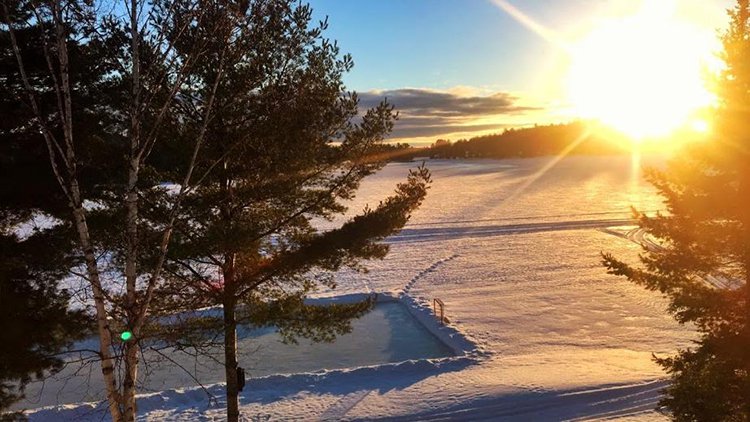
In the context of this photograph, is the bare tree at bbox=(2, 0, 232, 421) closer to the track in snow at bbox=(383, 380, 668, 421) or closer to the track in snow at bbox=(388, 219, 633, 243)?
the track in snow at bbox=(383, 380, 668, 421)

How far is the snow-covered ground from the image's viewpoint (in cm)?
1136

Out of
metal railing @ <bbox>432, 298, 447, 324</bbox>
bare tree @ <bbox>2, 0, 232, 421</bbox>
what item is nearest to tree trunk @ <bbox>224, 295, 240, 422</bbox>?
bare tree @ <bbox>2, 0, 232, 421</bbox>

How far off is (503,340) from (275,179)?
1073 cm

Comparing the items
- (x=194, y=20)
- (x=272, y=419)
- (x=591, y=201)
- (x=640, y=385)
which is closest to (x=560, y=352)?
(x=640, y=385)

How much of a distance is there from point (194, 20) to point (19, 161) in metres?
3.36

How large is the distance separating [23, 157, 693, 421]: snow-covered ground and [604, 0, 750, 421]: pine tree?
4109 mm

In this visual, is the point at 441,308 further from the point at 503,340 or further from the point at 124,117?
the point at 124,117

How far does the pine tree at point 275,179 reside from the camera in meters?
7.56

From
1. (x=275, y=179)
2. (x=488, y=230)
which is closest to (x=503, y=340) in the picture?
(x=275, y=179)

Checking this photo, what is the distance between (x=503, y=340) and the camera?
16297 mm

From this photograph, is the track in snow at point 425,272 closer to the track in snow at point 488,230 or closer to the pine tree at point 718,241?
the track in snow at point 488,230

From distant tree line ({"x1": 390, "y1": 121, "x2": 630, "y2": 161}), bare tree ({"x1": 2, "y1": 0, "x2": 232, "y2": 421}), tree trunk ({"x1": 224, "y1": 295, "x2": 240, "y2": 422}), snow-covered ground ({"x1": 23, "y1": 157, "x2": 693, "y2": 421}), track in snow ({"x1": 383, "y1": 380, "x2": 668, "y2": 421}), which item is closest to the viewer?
bare tree ({"x1": 2, "y1": 0, "x2": 232, "y2": 421})

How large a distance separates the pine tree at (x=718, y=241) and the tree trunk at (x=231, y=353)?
652 centimetres

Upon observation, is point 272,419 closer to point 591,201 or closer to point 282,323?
point 282,323
